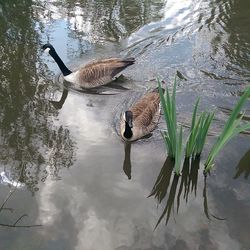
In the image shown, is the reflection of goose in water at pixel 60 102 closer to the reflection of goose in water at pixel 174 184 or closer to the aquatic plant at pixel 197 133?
the reflection of goose in water at pixel 174 184

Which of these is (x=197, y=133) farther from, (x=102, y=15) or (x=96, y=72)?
(x=102, y=15)

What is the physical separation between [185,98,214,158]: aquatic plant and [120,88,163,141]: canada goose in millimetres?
1009

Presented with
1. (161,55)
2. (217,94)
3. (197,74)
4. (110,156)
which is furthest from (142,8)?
(110,156)

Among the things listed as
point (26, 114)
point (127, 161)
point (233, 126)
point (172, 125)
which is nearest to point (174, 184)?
point (127, 161)

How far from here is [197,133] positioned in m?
5.63

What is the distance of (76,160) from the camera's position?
657cm

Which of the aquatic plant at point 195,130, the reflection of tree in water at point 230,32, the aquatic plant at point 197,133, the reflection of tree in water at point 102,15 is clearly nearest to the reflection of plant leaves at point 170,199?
the aquatic plant at point 195,130

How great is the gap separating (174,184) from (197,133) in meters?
0.90

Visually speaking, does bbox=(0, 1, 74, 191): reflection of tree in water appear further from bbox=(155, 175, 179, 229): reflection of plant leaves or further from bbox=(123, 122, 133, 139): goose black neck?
bbox=(155, 175, 179, 229): reflection of plant leaves

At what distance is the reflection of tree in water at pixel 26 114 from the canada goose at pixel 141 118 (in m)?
0.92

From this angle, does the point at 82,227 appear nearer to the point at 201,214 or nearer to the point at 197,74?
the point at 201,214

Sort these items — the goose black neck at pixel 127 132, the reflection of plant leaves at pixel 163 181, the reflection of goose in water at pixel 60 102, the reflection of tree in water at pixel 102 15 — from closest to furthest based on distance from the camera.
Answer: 1. the reflection of plant leaves at pixel 163 181
2. the goose black neck at pixel 127 132
3. the reflection of goose in water at pixel 60 102
4. the reflection of tree in water at pixel 102 15

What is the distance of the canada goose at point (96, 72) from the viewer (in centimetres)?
838

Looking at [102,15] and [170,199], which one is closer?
[170,199]
